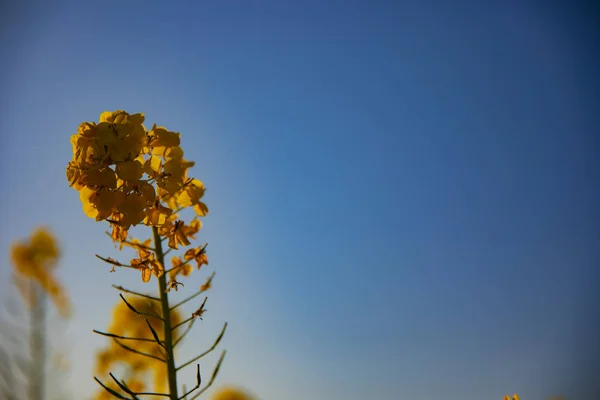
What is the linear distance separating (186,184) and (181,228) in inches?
9.9

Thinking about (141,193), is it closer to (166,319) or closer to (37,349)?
(166,319)

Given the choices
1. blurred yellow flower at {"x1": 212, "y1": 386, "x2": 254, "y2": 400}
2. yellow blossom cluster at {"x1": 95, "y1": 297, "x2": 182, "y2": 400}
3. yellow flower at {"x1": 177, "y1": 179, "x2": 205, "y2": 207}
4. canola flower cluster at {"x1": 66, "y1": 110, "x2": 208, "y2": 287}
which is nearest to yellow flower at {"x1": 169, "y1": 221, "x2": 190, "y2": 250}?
canola flower cluster at {"x1": 66, "y1": 110, "x2": 208, "y2": 287}

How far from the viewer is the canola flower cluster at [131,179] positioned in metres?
1.68

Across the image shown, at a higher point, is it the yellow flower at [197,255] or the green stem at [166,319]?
the yellow flower at [197,255]

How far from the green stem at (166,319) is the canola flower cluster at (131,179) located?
3 centimetres

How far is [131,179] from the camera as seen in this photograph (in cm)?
168

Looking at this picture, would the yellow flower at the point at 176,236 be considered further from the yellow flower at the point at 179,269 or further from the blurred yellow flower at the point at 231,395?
the blurred yellow flower at the point at 231,395

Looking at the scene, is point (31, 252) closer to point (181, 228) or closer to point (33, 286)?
point (33, 286)

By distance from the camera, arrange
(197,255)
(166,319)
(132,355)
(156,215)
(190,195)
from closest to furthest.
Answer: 1. (166,319)
2. (156,215)
3. (197,255)
4. (190,195)
5. (132,355)

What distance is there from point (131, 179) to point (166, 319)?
0.59 m

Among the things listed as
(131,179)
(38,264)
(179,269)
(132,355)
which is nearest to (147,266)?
(179,269)

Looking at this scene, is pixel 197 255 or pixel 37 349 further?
pixel 37 349

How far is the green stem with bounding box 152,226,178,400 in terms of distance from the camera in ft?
5.08

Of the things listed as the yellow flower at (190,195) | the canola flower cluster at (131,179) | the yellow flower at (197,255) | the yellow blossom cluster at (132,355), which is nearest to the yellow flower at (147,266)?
the canola flower cluster at (131,179)
